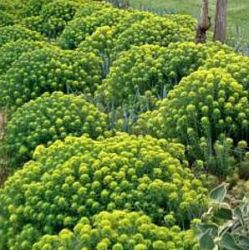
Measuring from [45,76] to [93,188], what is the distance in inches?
103

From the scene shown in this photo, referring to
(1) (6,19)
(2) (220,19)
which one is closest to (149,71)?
(2) (220,19)

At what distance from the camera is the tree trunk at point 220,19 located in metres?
7.70

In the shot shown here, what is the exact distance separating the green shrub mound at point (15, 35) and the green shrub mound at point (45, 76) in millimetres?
1304

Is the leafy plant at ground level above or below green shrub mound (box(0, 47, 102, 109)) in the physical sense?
above

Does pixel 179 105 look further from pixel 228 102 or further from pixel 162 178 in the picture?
pixel 162 178

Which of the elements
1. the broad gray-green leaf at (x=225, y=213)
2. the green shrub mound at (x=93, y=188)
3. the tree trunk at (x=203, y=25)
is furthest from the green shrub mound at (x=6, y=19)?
the broad gray-green leaf at (x=225, y=213)

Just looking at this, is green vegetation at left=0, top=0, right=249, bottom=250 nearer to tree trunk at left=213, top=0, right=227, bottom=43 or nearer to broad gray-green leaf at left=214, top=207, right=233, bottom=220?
broad gray-green leaf at left=214, top=207, right=233, bottom=220

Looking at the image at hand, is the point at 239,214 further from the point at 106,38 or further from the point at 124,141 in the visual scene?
the point at 106,38

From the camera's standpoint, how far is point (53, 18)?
9.44m

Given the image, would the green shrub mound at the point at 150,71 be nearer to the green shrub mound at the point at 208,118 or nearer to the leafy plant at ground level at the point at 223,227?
the green shrub mound at the point at 208,118

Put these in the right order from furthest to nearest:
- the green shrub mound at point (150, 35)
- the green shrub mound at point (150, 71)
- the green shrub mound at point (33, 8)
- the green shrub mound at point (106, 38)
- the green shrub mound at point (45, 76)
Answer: the green shrub mound at point (33, 8) → the green shrub mound at point (106, 38) → the green shrub mound at point (150, 35) → the green shrub mound at point (45, 76) → the green shrub mound at point (150, 71)

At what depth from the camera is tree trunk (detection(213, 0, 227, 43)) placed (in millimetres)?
7703

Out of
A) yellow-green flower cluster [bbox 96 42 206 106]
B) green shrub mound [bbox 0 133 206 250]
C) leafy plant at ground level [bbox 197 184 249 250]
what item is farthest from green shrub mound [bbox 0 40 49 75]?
leafy plant at ground level [bbox 197 184 249 250]

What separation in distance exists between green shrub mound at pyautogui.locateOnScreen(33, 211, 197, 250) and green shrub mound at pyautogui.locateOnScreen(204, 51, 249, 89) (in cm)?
188
